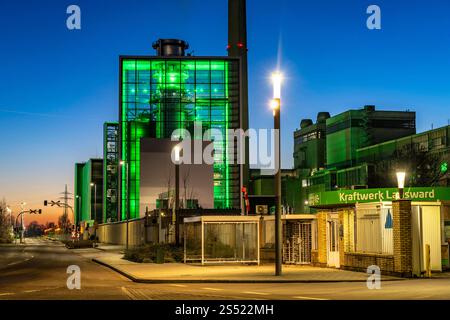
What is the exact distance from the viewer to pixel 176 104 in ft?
325

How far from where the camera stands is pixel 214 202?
9638 cm

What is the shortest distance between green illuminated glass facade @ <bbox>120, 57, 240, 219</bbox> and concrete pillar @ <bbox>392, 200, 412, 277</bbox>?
71013 mm

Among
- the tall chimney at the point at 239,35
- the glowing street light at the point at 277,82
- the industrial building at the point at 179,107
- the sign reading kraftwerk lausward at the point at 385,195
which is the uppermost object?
the tall chimney at the point at 239,35

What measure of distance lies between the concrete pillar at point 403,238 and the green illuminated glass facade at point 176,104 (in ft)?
233

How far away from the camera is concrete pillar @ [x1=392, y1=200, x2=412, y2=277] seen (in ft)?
87.0

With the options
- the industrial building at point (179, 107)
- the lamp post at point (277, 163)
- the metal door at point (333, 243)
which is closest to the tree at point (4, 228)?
the industrial building at point (179, 107)

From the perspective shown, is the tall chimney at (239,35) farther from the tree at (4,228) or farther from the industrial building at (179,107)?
the tree at (4,228)

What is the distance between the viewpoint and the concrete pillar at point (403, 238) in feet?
87.0

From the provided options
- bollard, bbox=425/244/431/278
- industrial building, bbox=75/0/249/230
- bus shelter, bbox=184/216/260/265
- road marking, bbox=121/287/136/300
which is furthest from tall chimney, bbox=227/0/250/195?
road marking, bbox=121/287/136/300

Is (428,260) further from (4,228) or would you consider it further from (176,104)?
(4,228)

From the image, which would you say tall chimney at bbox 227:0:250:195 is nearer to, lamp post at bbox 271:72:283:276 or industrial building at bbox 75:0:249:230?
industrial building at bbox 75:0:249:230
